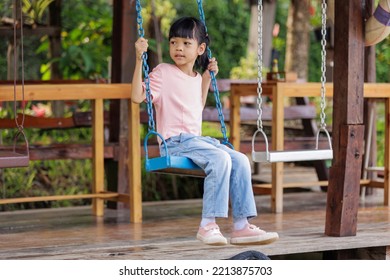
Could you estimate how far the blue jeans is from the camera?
5.75 meters

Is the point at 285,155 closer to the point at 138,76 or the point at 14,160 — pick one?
the point at 138,76

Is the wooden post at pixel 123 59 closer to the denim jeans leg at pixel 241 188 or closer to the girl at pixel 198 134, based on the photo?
the girl at pixel 198 134

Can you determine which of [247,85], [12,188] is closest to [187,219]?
[247,85]

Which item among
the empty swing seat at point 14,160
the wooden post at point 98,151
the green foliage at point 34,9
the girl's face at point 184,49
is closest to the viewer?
the empty swing seat at point 14,160

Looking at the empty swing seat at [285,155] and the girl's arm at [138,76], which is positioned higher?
the girl's arm at [138,76]

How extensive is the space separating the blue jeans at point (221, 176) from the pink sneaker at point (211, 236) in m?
0.06

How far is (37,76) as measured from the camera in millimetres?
14742

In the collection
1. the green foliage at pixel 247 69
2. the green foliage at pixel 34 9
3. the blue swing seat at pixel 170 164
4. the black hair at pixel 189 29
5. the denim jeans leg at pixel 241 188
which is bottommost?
the denim jeans leg at pixel 241 188

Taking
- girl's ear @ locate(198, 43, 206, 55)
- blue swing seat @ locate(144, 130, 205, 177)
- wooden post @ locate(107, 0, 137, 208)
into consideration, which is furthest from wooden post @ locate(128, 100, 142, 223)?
blue swing seat @ locate(144, 130, 205, 177)

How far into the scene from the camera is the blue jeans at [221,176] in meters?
5.75

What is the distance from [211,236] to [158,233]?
108cm

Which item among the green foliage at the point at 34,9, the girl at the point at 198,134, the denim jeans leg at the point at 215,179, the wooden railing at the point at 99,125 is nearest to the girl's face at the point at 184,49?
the girl at the point at 198,134
